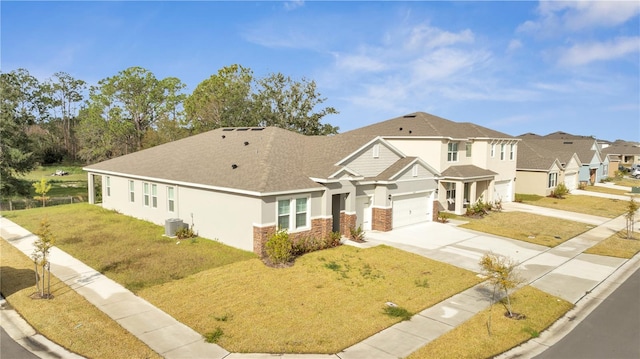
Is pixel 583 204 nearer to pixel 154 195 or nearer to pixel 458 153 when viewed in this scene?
pixel 458 153

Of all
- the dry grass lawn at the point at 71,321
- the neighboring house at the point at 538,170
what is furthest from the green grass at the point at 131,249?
the neighboring house at the point at 538,170

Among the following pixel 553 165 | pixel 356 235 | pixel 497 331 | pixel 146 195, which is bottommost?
pixel 497 331

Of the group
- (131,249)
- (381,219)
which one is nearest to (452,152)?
(381,219)

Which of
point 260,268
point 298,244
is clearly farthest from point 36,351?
point 298,244

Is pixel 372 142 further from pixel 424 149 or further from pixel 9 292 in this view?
pixel 9 292

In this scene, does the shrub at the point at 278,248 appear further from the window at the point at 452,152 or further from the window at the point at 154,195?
the window at the point at 452,152

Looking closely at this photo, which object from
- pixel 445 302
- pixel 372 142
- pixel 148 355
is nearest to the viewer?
pixel 148 355

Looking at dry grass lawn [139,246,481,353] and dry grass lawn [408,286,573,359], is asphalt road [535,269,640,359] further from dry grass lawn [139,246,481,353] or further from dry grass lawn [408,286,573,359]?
dry grass lawn [139,246,481,353]

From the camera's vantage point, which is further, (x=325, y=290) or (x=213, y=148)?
(x=213, y=148)
